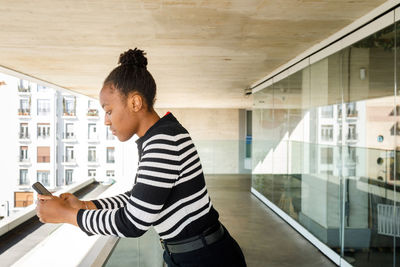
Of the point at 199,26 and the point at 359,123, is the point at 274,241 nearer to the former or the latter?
the point at 359,123

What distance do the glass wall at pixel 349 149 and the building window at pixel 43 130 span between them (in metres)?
41.7

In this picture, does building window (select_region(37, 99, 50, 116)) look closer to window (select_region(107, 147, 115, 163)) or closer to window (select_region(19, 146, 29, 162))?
window (select_region(19, 146, 29, 162))

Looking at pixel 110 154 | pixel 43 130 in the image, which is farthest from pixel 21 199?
pixel 110 154

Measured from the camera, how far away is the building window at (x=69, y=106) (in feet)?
142

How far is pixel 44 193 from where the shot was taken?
3.74ft

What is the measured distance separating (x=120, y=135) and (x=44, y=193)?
31 cm

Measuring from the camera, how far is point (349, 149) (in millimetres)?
4047

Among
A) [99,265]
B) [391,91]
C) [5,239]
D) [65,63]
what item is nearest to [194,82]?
[65,63]

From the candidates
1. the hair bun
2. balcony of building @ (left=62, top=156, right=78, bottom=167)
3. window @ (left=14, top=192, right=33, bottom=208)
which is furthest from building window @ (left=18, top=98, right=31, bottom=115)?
the hair bun

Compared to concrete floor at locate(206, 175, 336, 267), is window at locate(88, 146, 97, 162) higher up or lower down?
lower down

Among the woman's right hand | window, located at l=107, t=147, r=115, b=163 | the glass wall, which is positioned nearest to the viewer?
the woman's right hand

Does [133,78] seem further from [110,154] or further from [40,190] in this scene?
[110,154]

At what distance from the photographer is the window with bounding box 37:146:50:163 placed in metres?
43.2

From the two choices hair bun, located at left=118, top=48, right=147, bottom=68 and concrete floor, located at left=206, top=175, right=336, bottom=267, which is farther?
concrete floor, located at left=206, top=175, right=336, bottom=267
